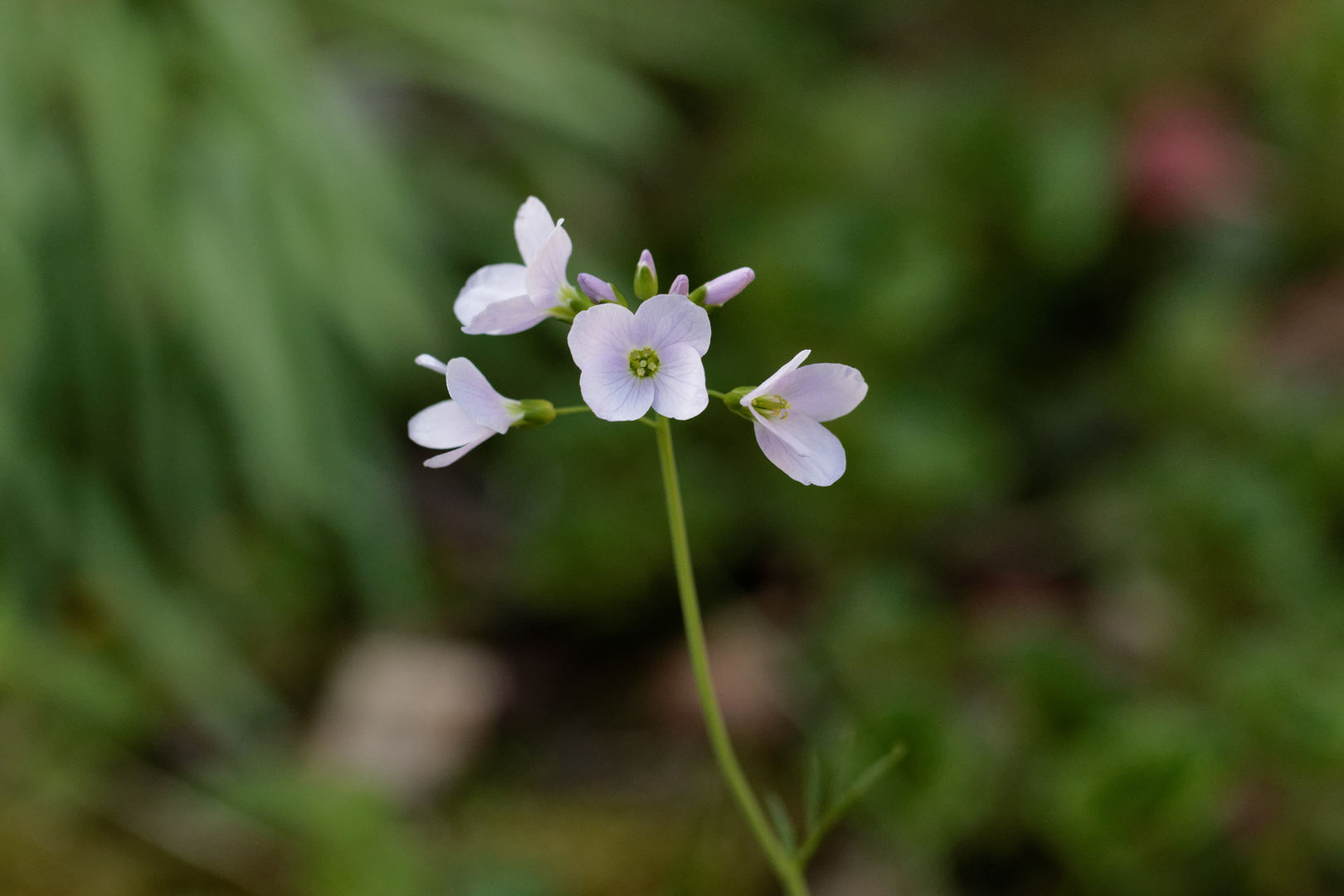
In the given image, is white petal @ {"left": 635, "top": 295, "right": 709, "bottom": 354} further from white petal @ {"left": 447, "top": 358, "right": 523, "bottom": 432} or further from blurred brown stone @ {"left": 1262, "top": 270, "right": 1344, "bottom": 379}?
blurred brown stone @ {"left": 1262, "top": 270, "right": 1344, "bottom": 379}

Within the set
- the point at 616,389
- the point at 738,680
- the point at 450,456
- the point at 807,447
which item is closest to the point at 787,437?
the point at 807,447

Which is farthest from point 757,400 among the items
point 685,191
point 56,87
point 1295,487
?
point 685,191

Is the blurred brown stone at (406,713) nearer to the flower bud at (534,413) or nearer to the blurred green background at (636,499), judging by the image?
the blurred green background at (636,499)

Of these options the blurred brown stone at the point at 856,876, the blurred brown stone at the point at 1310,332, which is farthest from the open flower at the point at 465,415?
the blurred brown stone at the point at 1310,332

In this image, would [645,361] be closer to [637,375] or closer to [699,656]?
[637,375]

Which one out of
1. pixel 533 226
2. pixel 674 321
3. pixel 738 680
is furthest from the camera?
pixel 738 680

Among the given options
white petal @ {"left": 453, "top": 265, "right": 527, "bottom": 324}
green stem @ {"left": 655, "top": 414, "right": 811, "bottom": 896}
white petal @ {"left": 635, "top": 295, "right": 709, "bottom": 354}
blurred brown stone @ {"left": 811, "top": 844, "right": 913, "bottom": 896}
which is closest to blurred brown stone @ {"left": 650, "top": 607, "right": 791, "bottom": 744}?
blurred brown stone @ {"left": 811, "top": 844, "right": 913, "bottom": 896}

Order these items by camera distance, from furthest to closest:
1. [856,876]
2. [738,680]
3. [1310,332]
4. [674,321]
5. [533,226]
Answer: [1310,332] < [738,680] < [856,876] < [533,226] < [674,321]
